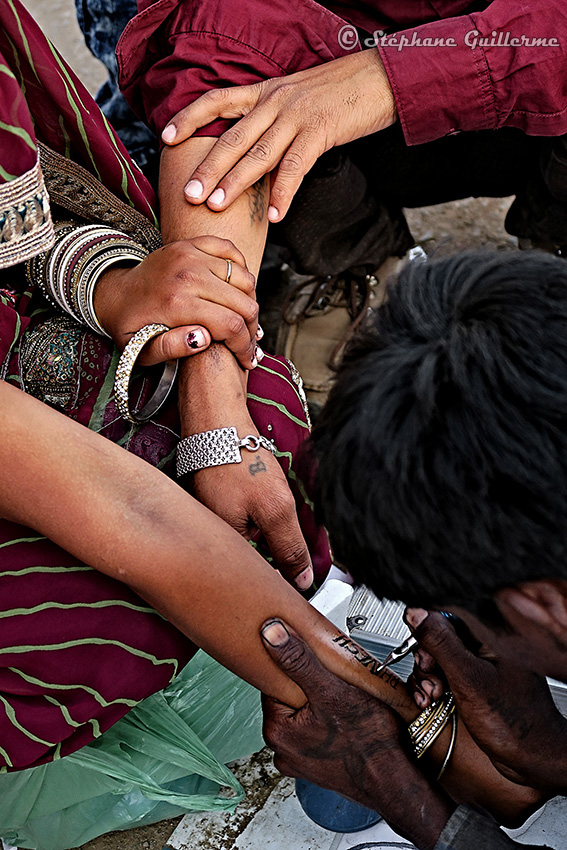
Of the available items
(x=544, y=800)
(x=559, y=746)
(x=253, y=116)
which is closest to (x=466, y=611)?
(x=559, y=746)

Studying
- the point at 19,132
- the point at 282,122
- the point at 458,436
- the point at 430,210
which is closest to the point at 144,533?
the point at 458,436

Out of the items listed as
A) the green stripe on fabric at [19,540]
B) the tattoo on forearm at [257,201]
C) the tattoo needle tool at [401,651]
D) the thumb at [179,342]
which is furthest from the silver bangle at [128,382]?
the tattoo needle tool at [401,651]

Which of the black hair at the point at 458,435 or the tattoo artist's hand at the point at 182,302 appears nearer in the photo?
the black hair at the point at 458,435

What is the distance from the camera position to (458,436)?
87cm

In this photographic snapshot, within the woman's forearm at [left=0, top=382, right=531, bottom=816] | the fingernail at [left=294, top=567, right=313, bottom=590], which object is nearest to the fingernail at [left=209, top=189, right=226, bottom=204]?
the woman's forearm at [left=0, top=382, right=531, bottom=816]

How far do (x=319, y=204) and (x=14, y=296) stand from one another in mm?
849

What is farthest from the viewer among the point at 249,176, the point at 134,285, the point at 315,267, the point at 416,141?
the point at 315,267

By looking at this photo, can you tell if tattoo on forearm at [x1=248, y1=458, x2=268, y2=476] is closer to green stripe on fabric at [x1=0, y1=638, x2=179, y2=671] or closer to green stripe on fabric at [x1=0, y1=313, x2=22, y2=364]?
green stripe on fabric at [x1=0, y1=638, x2=179, y2=671]

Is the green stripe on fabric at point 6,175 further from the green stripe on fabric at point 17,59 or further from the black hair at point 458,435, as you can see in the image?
the black hair at point 458,435

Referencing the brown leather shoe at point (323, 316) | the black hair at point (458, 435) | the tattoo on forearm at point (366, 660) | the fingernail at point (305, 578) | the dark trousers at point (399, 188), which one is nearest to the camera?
the black hair at point (458, 435)

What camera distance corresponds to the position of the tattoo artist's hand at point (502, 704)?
4.04 feet

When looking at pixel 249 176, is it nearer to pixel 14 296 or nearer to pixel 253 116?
pixel 253 116

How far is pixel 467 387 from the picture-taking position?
87 centimetres

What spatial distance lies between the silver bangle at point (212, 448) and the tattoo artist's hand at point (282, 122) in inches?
17.9
